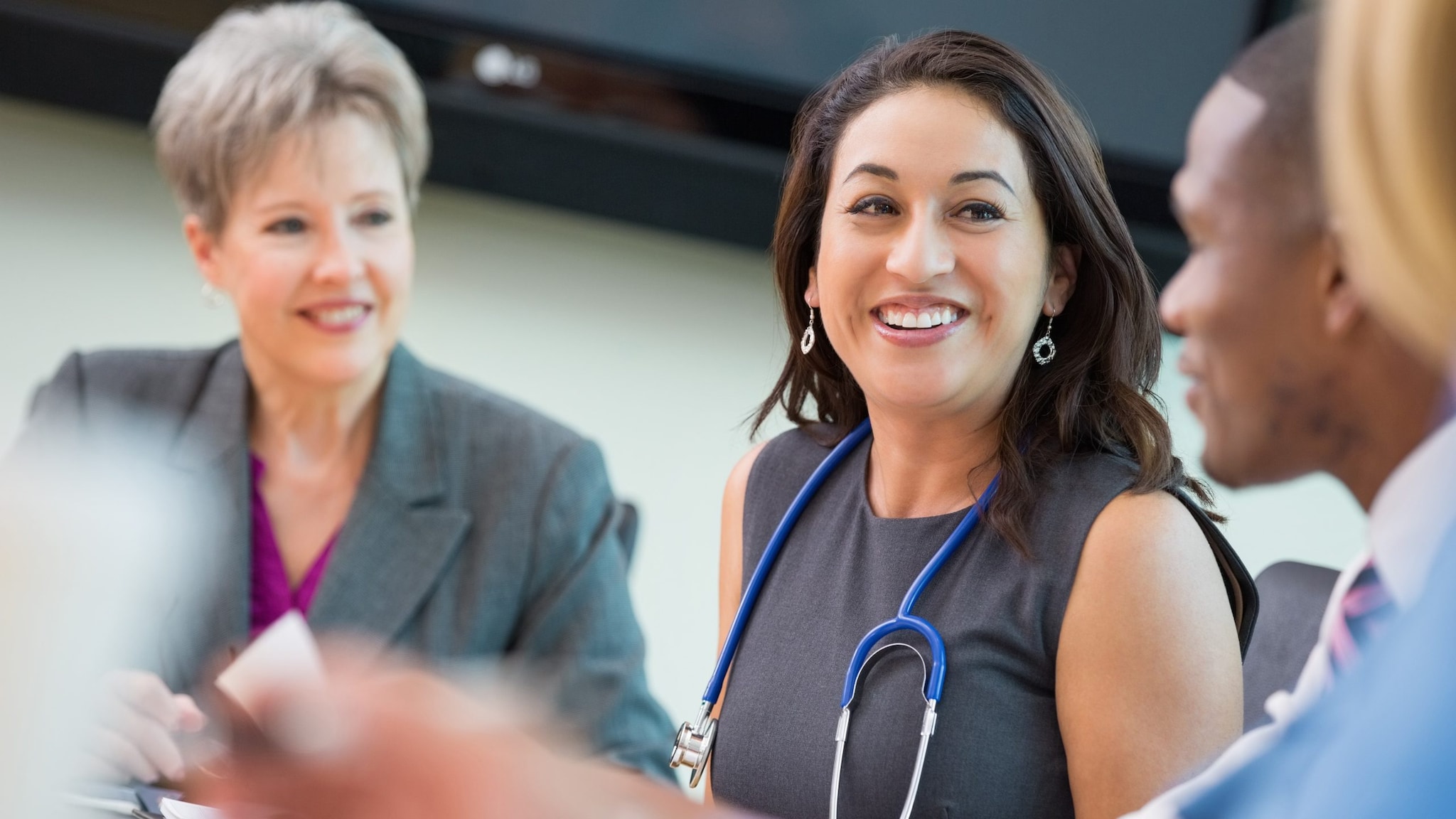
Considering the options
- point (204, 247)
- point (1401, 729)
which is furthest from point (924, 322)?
point (204, 247)

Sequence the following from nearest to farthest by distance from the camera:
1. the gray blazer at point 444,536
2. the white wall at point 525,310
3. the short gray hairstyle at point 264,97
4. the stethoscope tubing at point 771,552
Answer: the stethoscope tubing at point 771,552, the gray blazer at point 444,536, the short gray hairstyle at point 264,97, the white wall at point 525,310

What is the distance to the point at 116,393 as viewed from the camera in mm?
2076

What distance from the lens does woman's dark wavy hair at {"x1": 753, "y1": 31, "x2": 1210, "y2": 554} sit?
142 cm

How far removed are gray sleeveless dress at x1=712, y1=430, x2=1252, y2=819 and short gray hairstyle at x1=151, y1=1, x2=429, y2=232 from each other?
37.6 inches

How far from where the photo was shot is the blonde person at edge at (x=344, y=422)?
1.93 meters

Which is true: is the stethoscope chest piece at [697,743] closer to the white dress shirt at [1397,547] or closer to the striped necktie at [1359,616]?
the white dress shirt at [1397,547]

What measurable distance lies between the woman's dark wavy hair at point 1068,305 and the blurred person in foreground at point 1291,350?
0.59 meters

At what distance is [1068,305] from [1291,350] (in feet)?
2.50

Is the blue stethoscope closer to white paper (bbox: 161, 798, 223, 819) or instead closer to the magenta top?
white paper (bbox: 161, 798, 223, 819)

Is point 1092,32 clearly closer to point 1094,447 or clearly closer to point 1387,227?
point 1094,447

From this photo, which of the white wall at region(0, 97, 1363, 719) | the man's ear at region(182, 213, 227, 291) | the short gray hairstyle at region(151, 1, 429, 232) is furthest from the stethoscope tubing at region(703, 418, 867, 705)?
the white wall at region(0, 97, 1363, 719)

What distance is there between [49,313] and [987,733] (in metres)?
2.28

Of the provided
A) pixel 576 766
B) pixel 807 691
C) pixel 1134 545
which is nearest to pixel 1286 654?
pixel 1134 545

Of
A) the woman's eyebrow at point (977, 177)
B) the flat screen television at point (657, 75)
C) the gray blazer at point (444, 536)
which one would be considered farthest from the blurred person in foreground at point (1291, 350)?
the flat screen television at point (657, 75)
